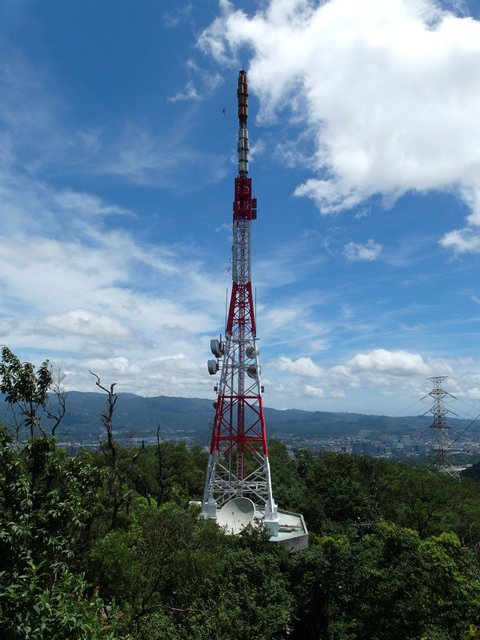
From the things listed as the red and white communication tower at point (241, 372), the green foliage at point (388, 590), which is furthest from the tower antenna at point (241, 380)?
the green foliage at point (388, 590)

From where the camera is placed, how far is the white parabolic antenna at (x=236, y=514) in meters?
21.7

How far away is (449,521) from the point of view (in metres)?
29.5

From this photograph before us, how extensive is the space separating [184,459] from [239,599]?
27817 mm

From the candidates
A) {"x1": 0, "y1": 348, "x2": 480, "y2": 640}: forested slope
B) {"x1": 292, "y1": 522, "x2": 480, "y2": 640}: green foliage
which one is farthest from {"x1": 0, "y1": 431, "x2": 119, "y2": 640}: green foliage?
{"x1": 292, "y1": 522, "x2": 480, "y2": 640}: green foliage

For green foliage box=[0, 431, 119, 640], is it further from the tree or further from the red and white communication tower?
the red and white communication tower

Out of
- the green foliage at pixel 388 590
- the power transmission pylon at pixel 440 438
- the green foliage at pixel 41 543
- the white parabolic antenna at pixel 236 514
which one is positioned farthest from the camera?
the power transmission pylon at pixel 440 438

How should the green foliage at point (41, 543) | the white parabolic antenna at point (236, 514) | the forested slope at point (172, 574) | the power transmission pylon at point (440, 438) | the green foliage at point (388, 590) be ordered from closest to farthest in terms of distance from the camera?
the green foliage at point (41, 543) → the forested slope at point (172, 574) → the green foliage at point (388, 590) → the white parabolic antenna at point (236, 514) → the power transmission pylon at point (440, 438)

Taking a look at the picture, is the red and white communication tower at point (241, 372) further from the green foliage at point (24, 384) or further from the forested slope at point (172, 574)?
the green foliage at point (24, 384)

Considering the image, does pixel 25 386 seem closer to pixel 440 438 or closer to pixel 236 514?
pixel 236 514

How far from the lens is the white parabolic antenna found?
21734 mm

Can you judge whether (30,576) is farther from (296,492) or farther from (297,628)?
(296,492)

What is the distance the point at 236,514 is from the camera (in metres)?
22.2

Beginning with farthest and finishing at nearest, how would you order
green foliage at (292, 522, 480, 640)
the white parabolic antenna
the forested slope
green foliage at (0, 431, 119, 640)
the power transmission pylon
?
the power transmission pylon → the white parabolic antenna → green foliage at (292, 522, 480, 640) → the forested slope → green foliage at (0, 431, 119, 640)

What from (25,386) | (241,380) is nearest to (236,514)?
(241,380)
